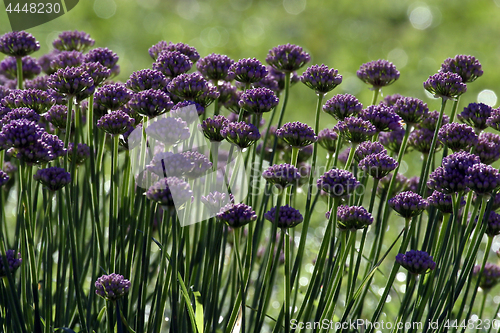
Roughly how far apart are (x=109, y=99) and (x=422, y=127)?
3.31 ft

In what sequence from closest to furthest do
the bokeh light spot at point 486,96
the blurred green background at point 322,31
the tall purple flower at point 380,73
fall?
the tall purple flower at point 380,73, the bokeh light spot at point 486,96, the blurred green background at point 322,31

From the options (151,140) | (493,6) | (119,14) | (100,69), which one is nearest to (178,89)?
(151,140)

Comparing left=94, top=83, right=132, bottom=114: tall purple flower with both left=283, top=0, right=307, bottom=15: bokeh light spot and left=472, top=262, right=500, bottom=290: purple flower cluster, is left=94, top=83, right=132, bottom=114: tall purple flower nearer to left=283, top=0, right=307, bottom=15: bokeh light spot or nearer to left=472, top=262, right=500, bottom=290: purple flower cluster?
left=472, top=262, right=500, bottom=290: purple flower cluster

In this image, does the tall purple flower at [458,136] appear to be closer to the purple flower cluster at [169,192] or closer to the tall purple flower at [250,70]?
the tall purple flower at [250,70]

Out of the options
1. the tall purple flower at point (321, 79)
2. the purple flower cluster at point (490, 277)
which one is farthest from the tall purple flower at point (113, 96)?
the purple flower cluster at point (490, 277)

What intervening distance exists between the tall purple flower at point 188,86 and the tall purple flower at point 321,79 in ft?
1.13

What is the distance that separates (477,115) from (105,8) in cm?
560

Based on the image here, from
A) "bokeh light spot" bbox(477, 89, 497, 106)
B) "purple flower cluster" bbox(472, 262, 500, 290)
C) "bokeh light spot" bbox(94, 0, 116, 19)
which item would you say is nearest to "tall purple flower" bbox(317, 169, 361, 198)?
"purple flower cluster" bbox(472, 262, 500, 290)

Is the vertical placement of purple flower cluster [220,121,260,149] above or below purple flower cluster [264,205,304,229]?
above

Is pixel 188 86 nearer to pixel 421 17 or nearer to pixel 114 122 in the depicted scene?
pixel 114 122

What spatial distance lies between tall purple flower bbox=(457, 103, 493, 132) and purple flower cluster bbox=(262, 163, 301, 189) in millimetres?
640

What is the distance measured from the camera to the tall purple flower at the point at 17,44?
1.59 meters

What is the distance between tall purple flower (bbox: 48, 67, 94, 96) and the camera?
4.00 ft

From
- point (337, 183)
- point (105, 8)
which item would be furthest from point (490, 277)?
point (105, 8)
